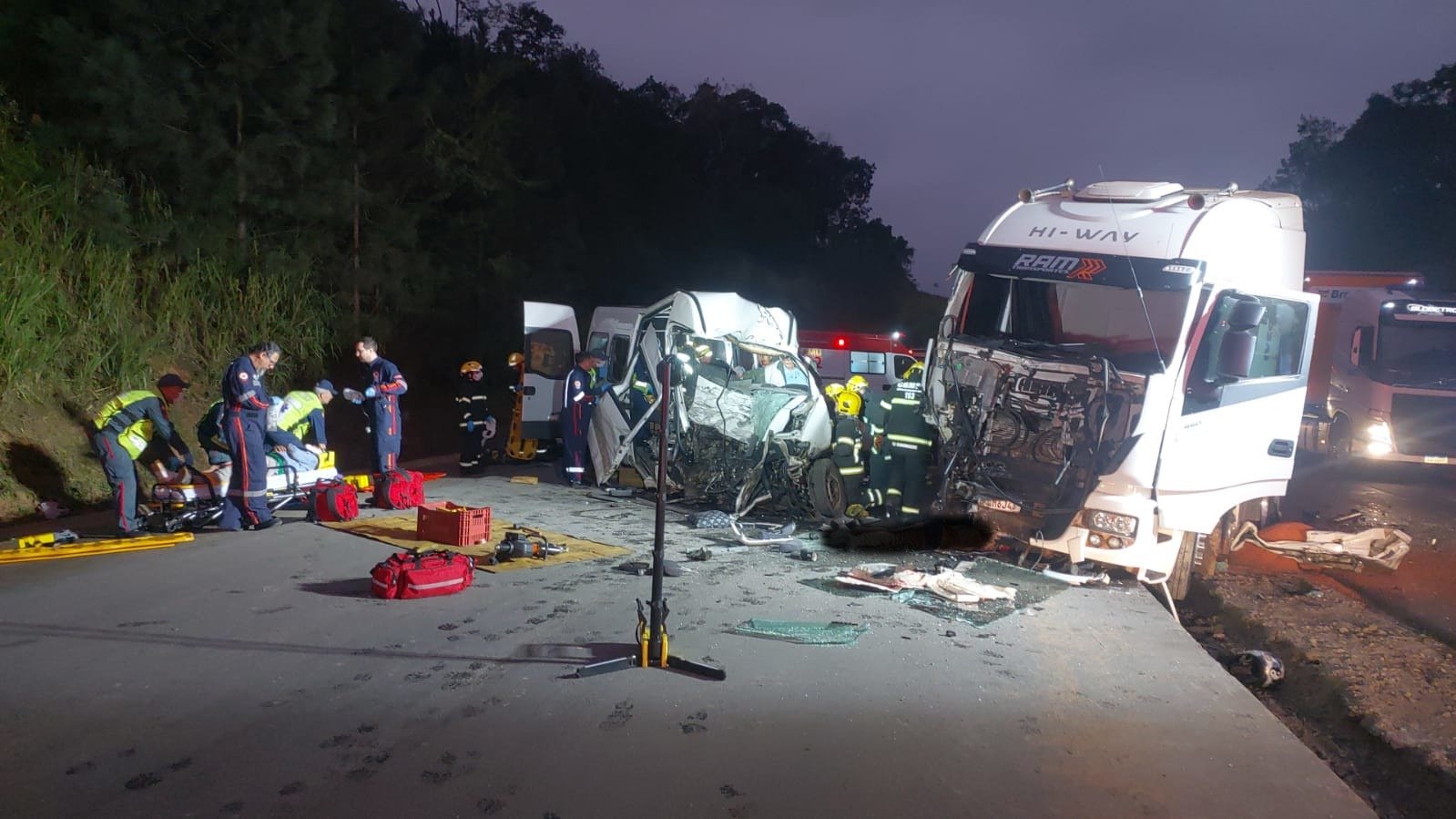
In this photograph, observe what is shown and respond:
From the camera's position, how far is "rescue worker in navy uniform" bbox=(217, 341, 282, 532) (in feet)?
26.4

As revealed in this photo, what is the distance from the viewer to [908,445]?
27.2 ft

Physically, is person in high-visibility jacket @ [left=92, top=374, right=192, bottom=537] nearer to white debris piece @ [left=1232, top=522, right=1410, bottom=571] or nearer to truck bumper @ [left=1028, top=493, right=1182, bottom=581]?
truck bumper @ [left=1028, top=493, right=1182, bottom=581]

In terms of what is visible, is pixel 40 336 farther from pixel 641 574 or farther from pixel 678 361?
pixel 641 574

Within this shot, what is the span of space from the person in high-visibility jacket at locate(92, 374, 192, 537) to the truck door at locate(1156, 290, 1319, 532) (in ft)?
26.2

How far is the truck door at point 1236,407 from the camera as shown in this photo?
22.0ft

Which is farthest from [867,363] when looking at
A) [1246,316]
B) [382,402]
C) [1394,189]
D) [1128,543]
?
[1394,189]

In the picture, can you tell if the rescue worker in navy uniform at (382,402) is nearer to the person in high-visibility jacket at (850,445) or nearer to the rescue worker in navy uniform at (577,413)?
the rescue worker in navy uniform at (577,413)

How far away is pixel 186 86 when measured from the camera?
44.0ft

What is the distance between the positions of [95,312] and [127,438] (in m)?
4.58

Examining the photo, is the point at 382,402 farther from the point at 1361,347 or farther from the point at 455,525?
the point at 1361,347

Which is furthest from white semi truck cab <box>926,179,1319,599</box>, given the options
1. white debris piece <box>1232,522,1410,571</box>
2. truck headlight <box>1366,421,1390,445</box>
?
truck headlight <box>1366,421,1390,445</box>

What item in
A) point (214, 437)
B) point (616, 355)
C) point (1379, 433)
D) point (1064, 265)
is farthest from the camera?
point (1379, 433)

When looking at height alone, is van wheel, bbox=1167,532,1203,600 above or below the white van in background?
below

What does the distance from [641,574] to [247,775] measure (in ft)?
12.0
